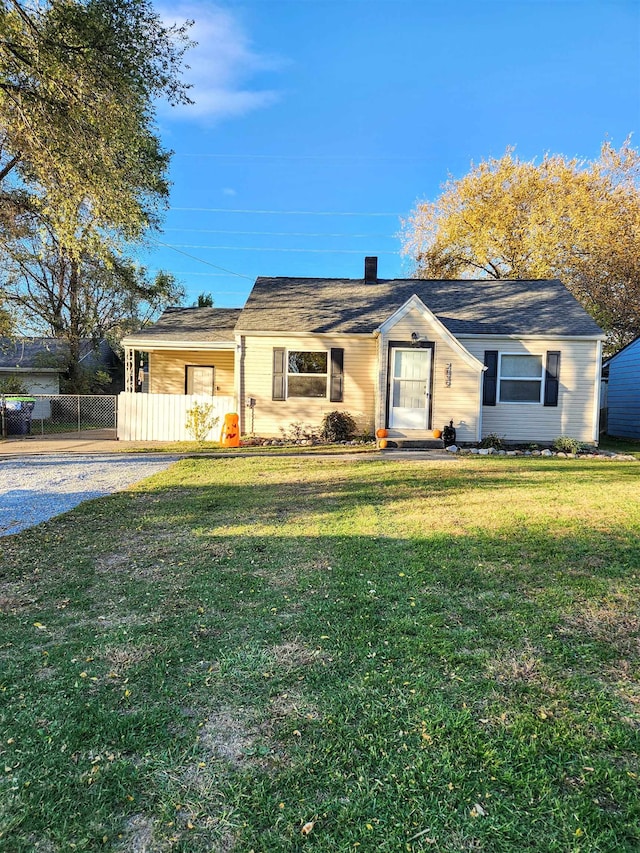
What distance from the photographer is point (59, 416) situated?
922 inches

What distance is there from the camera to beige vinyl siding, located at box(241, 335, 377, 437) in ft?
42.4

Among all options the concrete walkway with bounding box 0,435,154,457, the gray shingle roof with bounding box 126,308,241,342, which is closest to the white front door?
the gray shingle roof with bounding box 126,308,241,342

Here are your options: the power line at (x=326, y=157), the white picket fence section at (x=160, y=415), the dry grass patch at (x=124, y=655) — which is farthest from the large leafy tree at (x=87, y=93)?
the power line at (x=326, y=157)

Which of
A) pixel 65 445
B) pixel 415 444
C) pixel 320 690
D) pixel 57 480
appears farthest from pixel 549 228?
pixel 320 690

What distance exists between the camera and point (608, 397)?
1831cm

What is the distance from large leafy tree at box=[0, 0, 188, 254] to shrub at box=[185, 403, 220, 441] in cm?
505

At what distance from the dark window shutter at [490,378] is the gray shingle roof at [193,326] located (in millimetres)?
7385

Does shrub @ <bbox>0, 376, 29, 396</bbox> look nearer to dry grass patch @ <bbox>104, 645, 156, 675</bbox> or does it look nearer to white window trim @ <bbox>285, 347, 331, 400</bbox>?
white window trim @ <bbox>285, 347, 331, 400</bbox>

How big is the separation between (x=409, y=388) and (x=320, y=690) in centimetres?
1049

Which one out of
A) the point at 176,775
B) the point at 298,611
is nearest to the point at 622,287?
the point at 298,611

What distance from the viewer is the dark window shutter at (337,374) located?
42.3ft

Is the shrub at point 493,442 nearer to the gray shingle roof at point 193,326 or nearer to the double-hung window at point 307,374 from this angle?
the double-hung window at point 307,374

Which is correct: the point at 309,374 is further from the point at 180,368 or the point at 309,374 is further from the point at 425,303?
the point at 180,368

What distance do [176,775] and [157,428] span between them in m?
12.4
